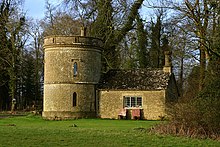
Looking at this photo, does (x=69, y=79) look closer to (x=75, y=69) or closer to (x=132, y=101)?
(x=75, y=69)

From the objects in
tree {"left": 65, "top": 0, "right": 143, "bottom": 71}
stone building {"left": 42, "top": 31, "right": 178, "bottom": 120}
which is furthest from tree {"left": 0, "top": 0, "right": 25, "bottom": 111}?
stone building {"left": 42, "top": 31, "right": 178, "bottom": 120}

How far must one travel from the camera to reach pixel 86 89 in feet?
131

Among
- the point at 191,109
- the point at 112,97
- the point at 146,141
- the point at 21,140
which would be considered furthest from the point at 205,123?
the point at 112,97

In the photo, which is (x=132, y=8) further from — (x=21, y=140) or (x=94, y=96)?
(x=21, y=140)

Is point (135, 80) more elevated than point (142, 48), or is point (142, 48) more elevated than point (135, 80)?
point (142, 48)

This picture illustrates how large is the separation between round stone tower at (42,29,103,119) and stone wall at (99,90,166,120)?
0.91 meters

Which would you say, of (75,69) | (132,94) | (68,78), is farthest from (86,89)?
(132,94)

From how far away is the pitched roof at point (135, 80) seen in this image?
3953cm

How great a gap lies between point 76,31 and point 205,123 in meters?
35.6

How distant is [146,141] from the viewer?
1806cm

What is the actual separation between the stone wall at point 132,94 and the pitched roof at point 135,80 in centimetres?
44

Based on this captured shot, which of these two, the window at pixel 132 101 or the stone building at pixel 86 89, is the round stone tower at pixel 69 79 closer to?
the stone building at pixel 86 89

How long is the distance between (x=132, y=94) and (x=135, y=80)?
1.72 metres

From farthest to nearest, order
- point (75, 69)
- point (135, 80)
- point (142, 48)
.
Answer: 1. point (142, 48)
2. point (135, 80)
3. point (75, 69)
